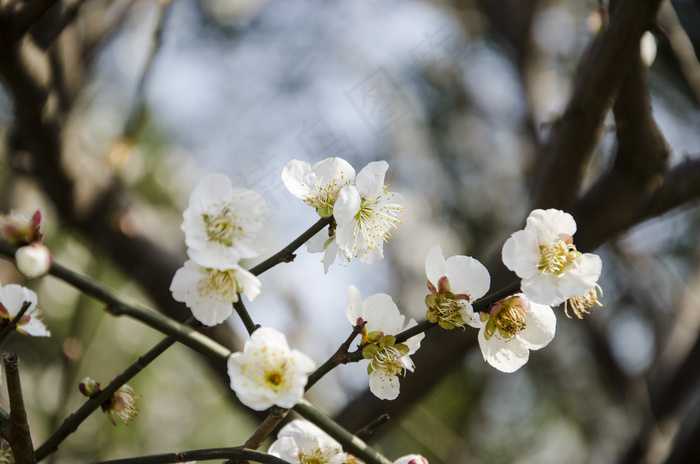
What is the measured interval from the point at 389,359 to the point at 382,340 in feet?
0.09

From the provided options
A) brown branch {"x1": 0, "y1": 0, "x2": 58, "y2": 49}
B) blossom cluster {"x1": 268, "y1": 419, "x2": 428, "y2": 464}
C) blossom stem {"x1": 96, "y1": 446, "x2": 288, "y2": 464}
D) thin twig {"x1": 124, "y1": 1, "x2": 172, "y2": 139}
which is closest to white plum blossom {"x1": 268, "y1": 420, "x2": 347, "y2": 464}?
blossom cluster {"x1": 268, "y1": 419, "x2": 428, "y2": 464}

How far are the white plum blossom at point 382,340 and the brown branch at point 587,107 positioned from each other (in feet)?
2.19

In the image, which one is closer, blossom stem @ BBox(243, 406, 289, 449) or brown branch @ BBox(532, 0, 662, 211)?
blossom stem @ BBox(243, 406, 289, 449)

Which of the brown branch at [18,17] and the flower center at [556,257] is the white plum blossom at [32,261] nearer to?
the flower center at [556,257]

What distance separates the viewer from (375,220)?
57 centimetres

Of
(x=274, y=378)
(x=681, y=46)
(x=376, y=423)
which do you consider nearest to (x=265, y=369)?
(x=274, y=378)

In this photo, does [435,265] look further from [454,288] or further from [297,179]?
[297,179]

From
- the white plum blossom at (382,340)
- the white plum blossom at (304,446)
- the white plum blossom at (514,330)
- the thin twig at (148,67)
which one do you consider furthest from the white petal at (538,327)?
the thin twig at (148,67)

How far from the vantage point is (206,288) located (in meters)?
0.47

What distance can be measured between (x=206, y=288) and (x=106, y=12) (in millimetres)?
1472

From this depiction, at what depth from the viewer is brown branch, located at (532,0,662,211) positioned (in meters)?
0.89

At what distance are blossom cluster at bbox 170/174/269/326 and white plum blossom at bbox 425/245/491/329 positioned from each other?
6.5 inches

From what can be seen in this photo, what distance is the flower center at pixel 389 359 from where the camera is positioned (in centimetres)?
50

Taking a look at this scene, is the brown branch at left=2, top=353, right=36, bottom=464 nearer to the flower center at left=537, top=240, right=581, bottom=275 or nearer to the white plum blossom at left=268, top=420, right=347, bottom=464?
the white plum blossom at left=268, top=420, right=347, bottom=464
